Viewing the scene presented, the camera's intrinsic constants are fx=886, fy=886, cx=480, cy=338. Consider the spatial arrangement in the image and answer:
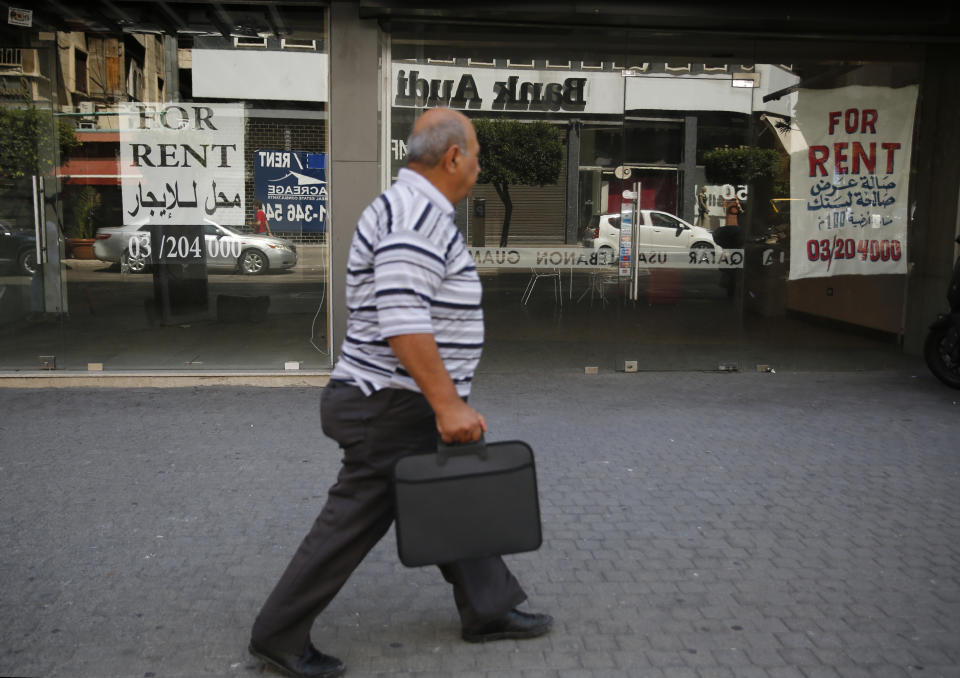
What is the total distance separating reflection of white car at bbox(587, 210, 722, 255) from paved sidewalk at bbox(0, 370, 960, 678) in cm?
209

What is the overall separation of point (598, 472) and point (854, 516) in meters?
1.50

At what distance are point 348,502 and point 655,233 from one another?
6393mm

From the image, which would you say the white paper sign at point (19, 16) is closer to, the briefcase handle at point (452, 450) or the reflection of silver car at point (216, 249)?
the reflection of silver car at point (216, 249)

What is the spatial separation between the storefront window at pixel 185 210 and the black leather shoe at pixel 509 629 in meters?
5.09

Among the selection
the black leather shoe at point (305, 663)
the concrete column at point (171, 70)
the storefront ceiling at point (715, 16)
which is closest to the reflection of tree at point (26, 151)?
the concrete column at point (171, 70)

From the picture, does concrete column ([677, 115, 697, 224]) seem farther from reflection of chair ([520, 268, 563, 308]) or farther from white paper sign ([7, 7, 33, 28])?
white paper sign ([7, 7, 33, 28])

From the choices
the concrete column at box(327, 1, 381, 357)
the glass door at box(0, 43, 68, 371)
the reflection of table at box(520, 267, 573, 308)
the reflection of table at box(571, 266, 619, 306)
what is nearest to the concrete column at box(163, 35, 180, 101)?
the glass door at box(0, 43, 68, 371)

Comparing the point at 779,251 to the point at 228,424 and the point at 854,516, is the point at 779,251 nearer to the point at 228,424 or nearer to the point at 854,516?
the point at 854,516

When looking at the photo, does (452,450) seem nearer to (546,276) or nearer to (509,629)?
(509,629)

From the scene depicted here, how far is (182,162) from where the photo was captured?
8.16m

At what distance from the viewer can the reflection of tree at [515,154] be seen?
336 inches

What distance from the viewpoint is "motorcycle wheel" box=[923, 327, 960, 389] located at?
25.6ft

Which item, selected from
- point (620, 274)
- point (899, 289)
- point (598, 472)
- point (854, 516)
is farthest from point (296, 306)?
point (899, 289)

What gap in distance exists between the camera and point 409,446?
3051 mm
